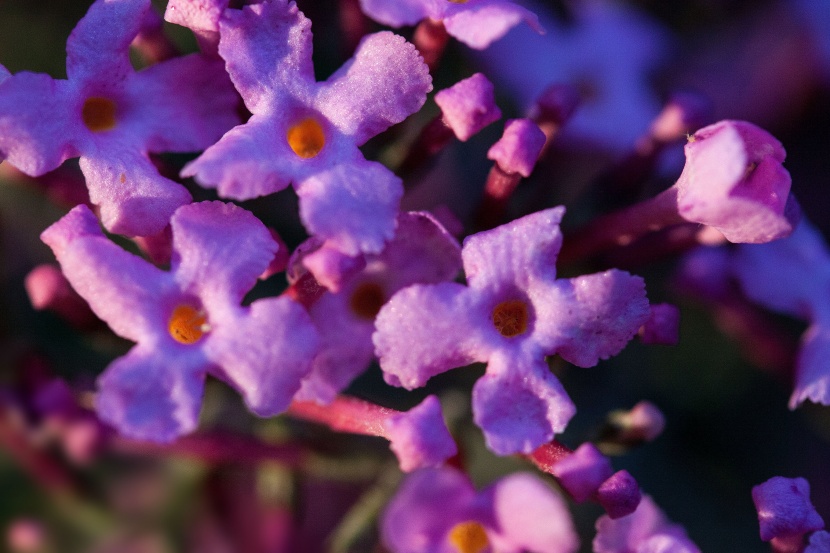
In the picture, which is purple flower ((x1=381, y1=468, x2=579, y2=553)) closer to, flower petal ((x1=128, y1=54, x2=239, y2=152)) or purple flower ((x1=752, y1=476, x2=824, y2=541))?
purple flower ((x1=752, y1=476, x2=824, y2=541))

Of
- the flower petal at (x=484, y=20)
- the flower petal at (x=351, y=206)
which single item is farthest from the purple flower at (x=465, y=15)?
the flower petal at (x=351, y=206)

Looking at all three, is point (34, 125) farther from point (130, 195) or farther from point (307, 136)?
point (307, 136)

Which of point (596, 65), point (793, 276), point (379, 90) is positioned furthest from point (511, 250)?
point (596, 65)

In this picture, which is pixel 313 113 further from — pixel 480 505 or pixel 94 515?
pixel 94 515

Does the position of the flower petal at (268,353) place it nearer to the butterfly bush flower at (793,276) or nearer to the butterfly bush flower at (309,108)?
the butterfly bush flower at (309,108)

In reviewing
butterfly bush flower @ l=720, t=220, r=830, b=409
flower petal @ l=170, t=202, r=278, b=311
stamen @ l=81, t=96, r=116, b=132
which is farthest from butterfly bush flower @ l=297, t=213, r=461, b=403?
butterfly bush flower @ l=720, t=220, r=830, b=409

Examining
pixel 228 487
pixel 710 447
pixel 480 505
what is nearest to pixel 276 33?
pixel 480 505
